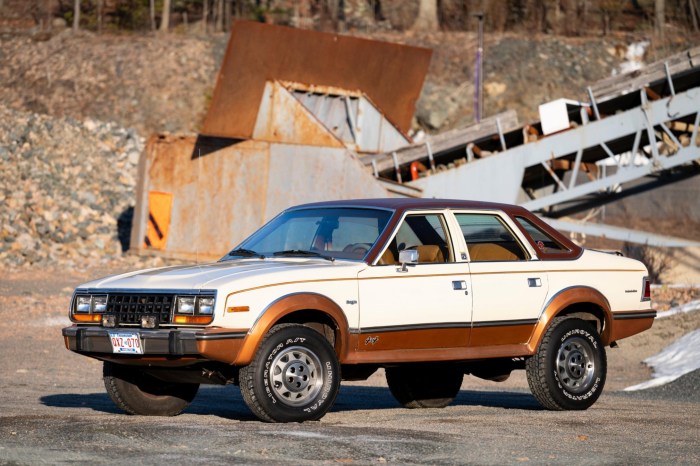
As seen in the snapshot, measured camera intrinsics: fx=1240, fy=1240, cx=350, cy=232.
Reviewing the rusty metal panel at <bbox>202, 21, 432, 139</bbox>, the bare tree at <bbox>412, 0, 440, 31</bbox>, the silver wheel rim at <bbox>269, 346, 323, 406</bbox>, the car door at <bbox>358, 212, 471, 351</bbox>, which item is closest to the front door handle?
the car door at <bbox>358, 212, 471, 351</bbox>

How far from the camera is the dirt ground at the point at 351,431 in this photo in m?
7.04

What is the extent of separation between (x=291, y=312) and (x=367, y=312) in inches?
25.7

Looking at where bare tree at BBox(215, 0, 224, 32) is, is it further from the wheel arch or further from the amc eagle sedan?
the wheel arch

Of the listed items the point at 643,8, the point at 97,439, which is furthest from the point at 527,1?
the point at 97,439

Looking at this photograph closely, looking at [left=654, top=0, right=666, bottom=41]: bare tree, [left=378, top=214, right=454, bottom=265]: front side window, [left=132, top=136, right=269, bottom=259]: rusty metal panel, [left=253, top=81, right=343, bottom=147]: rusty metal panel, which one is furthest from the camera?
[left=654, top=0, right=666, bottom=41]: bare tree

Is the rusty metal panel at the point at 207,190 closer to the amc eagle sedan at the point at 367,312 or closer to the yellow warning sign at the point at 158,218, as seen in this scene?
the yellow warning sign at the point at 158,218

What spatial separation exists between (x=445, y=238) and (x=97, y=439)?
3418mm

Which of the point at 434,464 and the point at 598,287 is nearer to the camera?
the point at 434,464

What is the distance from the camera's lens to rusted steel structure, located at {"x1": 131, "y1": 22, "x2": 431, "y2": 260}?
23.3 metres

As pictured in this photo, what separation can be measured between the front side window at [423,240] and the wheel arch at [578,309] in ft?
3.35

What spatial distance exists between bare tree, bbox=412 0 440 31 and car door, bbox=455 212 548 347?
46.2 meters

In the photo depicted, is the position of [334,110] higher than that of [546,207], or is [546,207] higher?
[334,110]

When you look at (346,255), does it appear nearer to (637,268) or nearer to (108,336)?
(108,336)

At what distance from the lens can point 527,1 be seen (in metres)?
57.5
